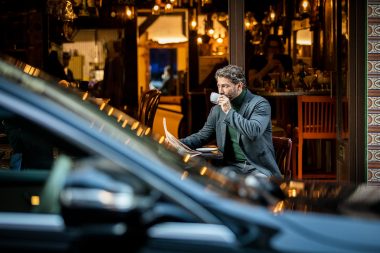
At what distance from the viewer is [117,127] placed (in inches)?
128

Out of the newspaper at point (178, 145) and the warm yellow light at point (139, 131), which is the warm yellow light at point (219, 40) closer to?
the newspaper at point (178, 145)

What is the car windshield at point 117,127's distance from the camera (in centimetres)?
292

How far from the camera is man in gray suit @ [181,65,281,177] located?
584 cm

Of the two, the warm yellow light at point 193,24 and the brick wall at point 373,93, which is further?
the warm yellow light at point 193,24

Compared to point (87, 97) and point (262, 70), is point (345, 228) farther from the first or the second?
point (262, 70)

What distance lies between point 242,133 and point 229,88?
43 cm

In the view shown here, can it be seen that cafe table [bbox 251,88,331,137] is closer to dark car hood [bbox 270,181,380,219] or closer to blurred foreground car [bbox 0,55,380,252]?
dark car hood [bbox 270,181,380,219]

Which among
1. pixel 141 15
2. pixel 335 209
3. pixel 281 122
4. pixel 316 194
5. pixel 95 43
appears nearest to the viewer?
pixel 335 209

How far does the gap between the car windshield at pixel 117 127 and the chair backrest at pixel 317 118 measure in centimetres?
596

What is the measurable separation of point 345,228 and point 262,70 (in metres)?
10.1

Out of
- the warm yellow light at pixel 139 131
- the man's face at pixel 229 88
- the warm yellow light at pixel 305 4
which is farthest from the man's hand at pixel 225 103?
the warm yellow light at pixel 305 4

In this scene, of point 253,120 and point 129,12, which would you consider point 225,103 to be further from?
point 129,12

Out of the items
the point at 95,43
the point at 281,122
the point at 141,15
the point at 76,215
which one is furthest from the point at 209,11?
the point at 76,215

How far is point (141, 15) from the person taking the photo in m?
19.5
